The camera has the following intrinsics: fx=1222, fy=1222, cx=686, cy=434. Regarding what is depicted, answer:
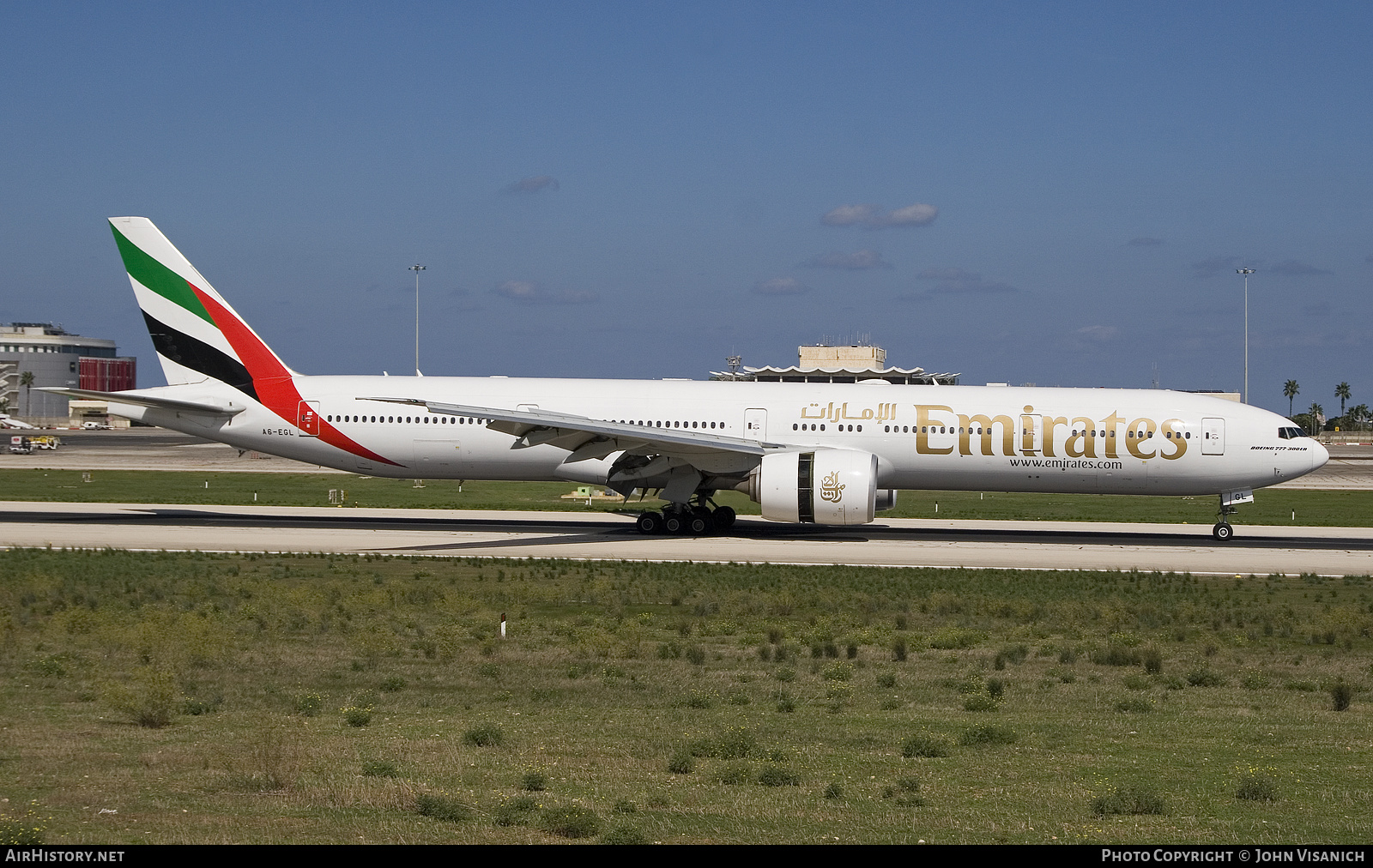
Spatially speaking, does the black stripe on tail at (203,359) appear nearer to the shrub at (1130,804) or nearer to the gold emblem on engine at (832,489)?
the gold emblem on engine at (832,489)

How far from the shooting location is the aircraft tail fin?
33.8 m

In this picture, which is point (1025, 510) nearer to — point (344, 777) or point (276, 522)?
point (276, 522)

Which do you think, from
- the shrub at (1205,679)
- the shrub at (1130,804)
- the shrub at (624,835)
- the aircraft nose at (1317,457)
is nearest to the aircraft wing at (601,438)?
the aircraft nose at (1317,457)

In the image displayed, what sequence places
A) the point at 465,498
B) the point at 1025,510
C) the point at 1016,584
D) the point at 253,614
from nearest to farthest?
the point at 253,614, the point at 1016,584, the point at 1025,510, the point at 465,498

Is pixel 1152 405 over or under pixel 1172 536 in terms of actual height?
over

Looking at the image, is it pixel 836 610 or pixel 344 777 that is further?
pixel 836 610

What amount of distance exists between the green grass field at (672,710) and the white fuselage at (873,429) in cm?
866

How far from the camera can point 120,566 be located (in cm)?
2416

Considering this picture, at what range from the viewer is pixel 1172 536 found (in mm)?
34188

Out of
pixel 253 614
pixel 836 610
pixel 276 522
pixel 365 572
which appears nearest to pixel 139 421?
pixel 276 522

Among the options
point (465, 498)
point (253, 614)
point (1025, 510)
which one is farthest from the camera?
point (465, 498)

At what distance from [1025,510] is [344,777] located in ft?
122

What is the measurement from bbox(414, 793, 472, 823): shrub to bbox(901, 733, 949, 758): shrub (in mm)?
4205

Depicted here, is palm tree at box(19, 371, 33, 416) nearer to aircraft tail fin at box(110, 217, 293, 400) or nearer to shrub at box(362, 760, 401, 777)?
aircraft tail fin at box(110, 217, 293, 400)
